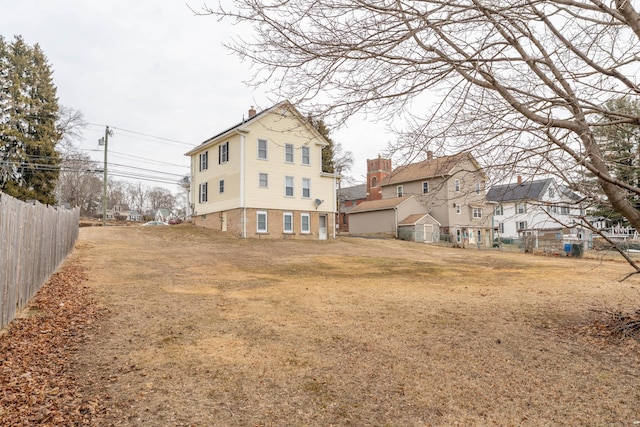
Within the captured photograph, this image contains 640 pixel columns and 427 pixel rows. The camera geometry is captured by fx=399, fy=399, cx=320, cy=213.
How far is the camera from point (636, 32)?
4.75 meters

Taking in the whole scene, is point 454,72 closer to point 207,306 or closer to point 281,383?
point 281,383

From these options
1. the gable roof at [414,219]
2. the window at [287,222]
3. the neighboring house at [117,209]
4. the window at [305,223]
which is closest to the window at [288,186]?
the window at [287,222]

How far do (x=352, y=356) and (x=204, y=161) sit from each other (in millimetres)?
25925

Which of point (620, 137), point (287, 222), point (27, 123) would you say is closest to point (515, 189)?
point (620, 137)

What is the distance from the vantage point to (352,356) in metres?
4.89

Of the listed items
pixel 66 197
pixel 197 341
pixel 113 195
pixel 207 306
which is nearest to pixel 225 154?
pixel 207 306

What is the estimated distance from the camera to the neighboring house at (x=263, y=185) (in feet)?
79.7

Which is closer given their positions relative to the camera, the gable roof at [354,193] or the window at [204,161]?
the window at [204,161]

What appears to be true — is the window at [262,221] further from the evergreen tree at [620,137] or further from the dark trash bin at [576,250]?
the evergreen tree at [620,137]

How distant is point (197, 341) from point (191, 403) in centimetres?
181

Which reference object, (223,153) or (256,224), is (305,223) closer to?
(256,224)

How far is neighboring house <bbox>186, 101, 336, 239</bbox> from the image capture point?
2430 centimetres

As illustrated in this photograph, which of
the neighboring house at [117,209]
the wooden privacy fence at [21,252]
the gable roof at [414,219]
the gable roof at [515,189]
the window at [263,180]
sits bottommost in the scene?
the wooden privacy fence at [21,252]

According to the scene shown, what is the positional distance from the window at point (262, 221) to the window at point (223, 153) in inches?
165
